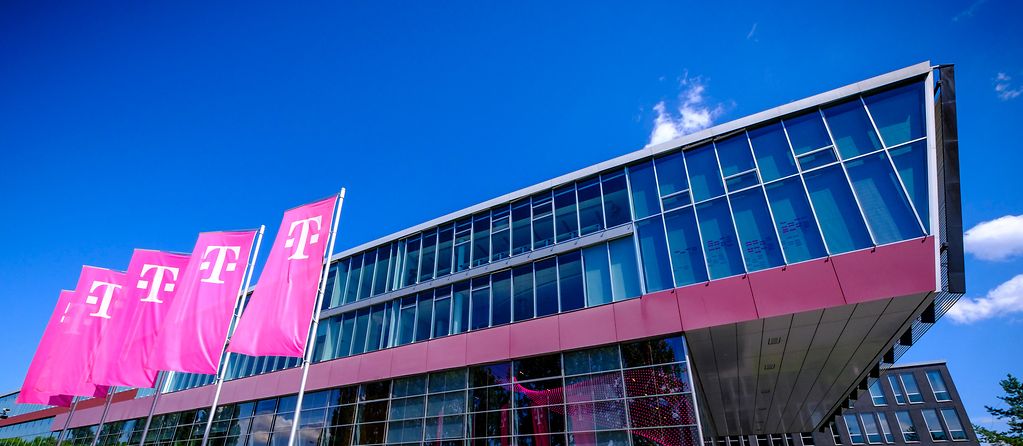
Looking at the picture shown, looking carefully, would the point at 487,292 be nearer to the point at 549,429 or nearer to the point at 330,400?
the point at 549,429

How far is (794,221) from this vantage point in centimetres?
1545

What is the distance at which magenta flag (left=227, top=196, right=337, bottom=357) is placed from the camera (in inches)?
559

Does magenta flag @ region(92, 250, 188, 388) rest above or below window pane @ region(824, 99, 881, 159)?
below

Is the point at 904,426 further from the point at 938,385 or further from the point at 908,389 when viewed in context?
the point at 938,385

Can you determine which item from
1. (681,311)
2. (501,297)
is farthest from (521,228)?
(681,311)

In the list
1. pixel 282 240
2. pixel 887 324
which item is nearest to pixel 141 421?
pixel 282 240

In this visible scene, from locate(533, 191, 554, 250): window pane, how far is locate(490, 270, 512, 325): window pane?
194cm

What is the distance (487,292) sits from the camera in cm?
2145

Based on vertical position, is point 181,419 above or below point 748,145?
below

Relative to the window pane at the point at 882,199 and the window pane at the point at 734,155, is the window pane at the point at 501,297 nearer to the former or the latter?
the window pane at the point at 734,155

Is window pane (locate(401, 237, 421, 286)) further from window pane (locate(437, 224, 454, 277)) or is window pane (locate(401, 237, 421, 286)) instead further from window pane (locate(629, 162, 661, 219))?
window pane (locate(629, 162, 661, 219))

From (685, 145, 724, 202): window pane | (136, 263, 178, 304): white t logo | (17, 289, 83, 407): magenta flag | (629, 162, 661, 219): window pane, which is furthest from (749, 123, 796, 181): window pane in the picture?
(17, 289, 83, 407): magenta flag

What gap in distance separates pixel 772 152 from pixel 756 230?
3089 mm

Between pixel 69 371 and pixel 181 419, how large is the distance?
12.0m
